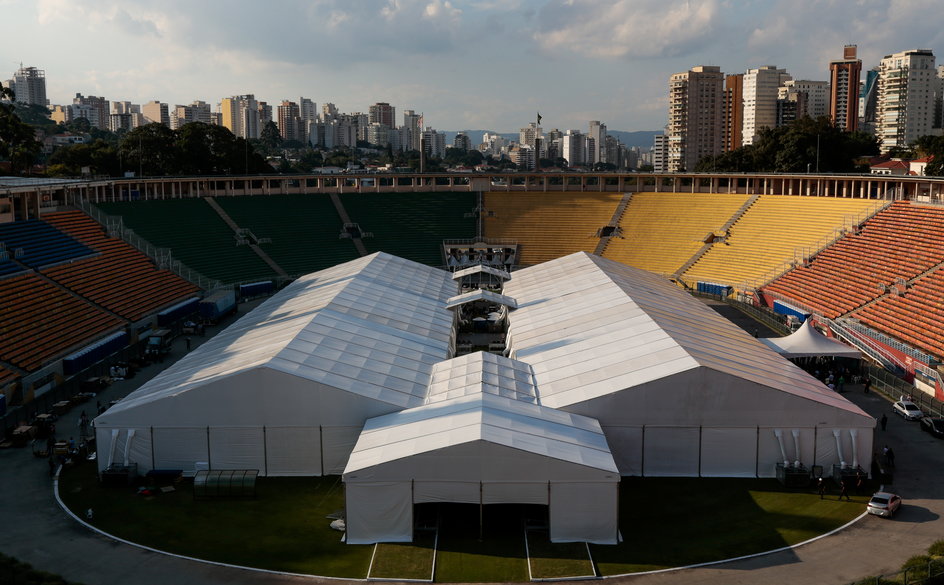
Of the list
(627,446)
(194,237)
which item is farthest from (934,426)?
(194,237)

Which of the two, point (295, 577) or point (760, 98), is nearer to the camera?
point (295, 577)

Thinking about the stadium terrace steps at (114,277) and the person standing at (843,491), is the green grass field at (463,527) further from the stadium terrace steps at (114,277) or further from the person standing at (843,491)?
the stadium terrace steps at (114,277)

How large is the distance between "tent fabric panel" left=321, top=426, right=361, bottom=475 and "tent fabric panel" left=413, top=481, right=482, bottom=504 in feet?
14.4

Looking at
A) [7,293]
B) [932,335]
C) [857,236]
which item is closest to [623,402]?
[932,335]

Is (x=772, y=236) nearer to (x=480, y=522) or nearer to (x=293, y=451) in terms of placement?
(x=293, y=451)

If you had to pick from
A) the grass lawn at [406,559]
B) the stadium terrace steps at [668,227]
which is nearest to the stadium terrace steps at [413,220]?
the stadium terrace steps at [668,227]

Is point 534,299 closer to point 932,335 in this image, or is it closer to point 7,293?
point 932,335

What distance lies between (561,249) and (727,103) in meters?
142

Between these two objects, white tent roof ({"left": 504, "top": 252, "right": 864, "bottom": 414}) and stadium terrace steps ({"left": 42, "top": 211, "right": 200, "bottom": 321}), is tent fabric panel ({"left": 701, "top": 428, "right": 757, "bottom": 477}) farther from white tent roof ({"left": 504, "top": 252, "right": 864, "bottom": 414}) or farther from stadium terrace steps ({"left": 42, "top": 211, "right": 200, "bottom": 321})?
stadium terrace steps ({"left": 42, "top": 211, "right": 200, "bottom": 321})

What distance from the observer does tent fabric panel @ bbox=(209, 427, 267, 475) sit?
76.9 feet

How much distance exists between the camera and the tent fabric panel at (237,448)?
923 inches

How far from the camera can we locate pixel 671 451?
23594 millimetres

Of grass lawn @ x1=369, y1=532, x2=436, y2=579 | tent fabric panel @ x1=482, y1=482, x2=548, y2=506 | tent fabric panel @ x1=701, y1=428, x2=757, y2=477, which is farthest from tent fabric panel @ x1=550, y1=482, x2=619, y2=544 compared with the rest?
tent fabric panel @ x1=701, y1=428, x2=757, y2=477

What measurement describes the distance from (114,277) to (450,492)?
32.2m
